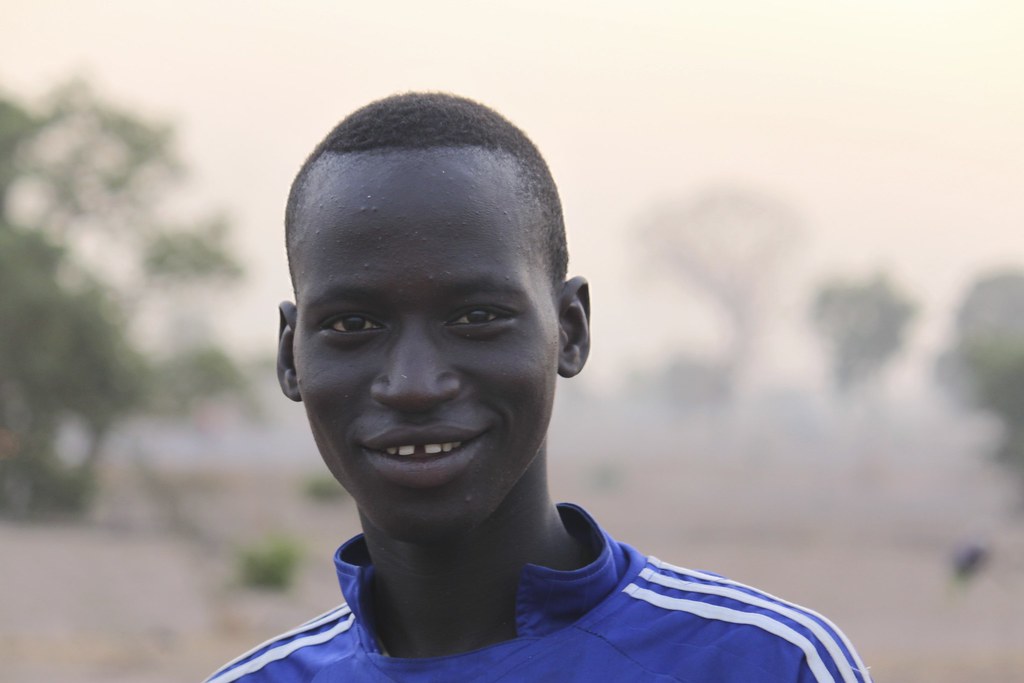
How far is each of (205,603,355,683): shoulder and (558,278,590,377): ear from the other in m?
0.59

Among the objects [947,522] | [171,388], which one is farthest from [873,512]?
[171,388]

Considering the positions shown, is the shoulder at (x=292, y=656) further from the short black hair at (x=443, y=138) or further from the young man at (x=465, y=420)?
the short black hair at (x=443, y=138)

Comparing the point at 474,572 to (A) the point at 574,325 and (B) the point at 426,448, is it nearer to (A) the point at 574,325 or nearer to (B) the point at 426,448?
(B) the point at 426,448

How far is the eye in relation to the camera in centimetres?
180

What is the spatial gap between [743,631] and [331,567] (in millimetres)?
19880

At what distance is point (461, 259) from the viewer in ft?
5.82

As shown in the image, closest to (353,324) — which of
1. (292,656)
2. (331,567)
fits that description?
(292,656)

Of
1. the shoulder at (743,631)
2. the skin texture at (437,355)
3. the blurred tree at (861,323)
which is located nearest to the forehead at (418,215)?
the skin texture at (437,355)

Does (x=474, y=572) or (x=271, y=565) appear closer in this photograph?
(x=474, y=572)

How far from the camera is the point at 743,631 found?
1.76 m

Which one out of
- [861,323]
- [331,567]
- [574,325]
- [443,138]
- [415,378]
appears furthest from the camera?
[861,323]

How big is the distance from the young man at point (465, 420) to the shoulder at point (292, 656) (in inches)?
2.5

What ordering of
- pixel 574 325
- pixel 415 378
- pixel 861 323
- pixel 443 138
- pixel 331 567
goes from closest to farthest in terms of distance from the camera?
pixel 415 378 < pixel 443 138 < pixel 574 325 < pixel 331 567 < pixel 861 323

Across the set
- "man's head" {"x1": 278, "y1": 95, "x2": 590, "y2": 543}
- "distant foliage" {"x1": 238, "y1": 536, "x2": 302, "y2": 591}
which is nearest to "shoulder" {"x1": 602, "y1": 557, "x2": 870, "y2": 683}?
"man's head" {"x1": 278, "y1": 95, "x2": 590, "y2": 543}
